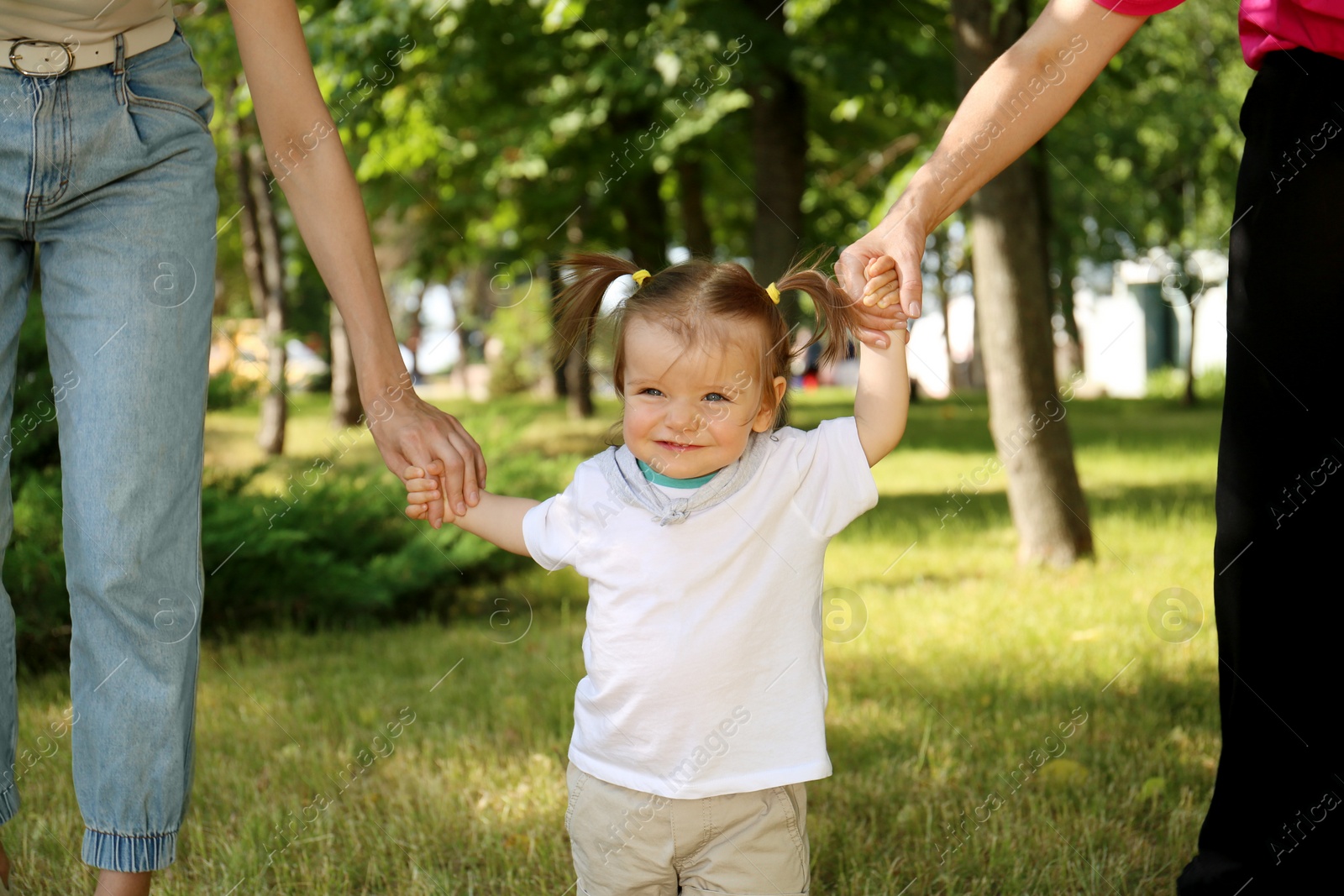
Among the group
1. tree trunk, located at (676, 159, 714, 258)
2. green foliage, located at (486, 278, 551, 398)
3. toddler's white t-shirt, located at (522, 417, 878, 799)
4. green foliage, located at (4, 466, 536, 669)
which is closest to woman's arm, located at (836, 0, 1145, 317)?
toddler's white t-shirt, located at (522, 417, 878, 799)

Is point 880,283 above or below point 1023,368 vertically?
above

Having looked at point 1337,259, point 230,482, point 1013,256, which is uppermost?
point 1013,256

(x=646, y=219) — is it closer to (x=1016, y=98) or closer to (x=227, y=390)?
(x=227, y=390)

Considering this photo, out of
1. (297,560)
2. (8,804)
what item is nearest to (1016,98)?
(8,804)

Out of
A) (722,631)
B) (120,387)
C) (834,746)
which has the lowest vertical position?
(834,746)

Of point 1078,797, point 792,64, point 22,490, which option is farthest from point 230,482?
point 792,64

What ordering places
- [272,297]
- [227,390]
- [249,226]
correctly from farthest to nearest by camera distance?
1. [249,226]
2. [272,297]
3. [227,390]

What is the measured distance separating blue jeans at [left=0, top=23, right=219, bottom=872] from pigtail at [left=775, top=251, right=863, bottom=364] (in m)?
1.03

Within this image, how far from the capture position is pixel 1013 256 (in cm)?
633

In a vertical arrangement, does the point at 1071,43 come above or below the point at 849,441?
above

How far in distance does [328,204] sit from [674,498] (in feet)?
3.03

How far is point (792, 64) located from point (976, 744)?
669cm

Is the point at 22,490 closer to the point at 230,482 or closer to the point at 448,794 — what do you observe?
the point at 230,482

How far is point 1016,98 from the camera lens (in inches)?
82.0
